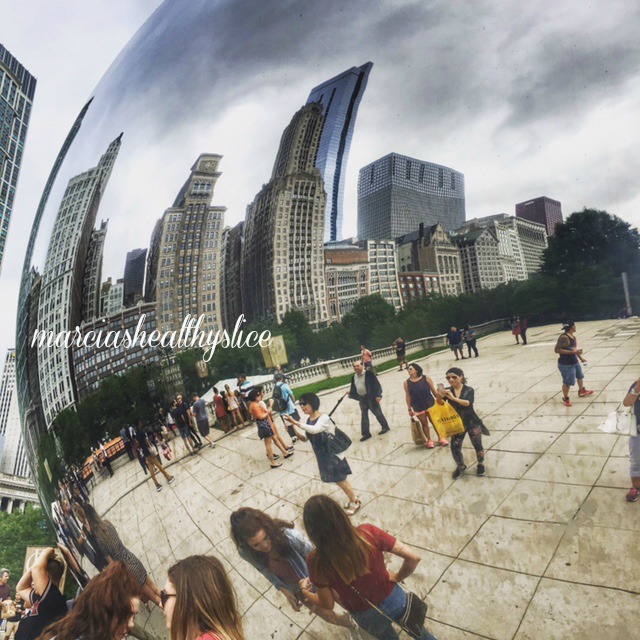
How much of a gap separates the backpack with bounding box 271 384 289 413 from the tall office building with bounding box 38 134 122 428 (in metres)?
1.07

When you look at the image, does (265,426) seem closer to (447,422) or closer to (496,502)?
(447,422)

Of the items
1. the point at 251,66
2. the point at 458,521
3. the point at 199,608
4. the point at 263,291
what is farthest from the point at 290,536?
the point at 251,66

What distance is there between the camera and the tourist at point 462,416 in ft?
4.12

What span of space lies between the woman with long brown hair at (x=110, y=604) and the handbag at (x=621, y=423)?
1914 mm

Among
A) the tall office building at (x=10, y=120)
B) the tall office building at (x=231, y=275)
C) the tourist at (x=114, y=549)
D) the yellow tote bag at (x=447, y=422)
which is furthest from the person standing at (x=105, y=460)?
the tall office building at (x=10, y=120)

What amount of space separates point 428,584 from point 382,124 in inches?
60.5

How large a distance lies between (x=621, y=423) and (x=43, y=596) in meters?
3.03

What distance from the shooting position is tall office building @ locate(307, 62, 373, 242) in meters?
1.53

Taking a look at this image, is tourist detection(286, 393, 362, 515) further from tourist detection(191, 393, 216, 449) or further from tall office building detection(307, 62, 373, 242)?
tall office building detection(307, 62, 373, 242)

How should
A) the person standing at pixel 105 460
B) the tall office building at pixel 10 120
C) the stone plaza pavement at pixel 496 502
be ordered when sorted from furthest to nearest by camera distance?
the tall office building at pixel 10 120 → the person standing at pixel 105 460 → the stone plaza pavement at pixel 496 502

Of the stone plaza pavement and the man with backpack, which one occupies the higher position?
the man with backpack

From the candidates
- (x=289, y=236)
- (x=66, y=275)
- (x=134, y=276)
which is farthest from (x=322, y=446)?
(x=66, y=275)

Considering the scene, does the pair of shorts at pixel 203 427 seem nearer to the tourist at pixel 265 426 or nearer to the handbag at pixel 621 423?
the tourist at pixel 265 426

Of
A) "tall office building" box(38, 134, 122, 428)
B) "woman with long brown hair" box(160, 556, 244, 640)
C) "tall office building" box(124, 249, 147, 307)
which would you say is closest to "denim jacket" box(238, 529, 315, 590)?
"woman with long brown hair" box(160, 556, 244, 640)
